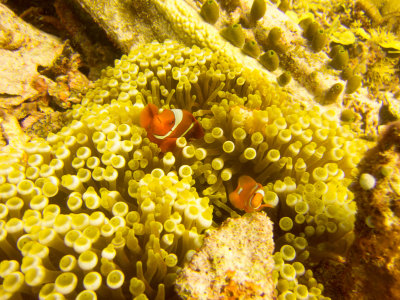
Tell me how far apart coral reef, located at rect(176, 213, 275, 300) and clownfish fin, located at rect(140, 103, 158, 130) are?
106cm

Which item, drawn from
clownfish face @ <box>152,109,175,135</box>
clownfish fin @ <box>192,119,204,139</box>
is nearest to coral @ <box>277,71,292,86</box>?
clownfish fin @ <box>192,119,204,139</box>

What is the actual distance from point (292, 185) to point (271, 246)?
1.94 feet

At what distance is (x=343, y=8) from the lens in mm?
3904

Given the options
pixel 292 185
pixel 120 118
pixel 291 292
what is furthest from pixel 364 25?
pixel 291 292

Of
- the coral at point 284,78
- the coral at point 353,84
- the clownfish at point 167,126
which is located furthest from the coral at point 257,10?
the clownfish at point 167,126

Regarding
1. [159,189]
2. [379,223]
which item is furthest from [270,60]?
[379,223]

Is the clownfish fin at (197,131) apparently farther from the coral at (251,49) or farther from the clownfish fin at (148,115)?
the coral at (251,49)

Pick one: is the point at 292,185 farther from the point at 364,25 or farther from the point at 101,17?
the point at 364,25

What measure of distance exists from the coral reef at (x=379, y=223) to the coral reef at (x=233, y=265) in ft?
1.42

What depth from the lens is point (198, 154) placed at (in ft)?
6.34

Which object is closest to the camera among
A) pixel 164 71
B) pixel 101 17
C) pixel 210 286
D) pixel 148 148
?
pixel 210 286

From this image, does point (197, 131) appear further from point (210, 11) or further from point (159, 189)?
point (210, 11)

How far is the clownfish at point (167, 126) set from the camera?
77.9 inches

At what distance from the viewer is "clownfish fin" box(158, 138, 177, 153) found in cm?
198
